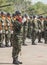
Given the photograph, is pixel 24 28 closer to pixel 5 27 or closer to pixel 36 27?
pixel 36 27

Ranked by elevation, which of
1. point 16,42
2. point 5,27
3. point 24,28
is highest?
point 5,27

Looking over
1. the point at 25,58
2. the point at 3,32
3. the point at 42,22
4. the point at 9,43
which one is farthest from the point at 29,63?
the point at 42,22

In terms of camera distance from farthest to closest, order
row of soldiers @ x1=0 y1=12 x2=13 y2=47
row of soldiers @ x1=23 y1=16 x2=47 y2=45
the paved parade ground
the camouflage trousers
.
Answer: row of soldiers @ x1=23 y1=16 x2=47 y2=45 < row of soldiers @ x1=0 y1=12 x2=13 y2=47 < the paved parade ground < the camouflage trousers

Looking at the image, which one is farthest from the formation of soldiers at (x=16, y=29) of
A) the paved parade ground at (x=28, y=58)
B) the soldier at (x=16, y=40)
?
the paved parade ground at (x=28, y=58)

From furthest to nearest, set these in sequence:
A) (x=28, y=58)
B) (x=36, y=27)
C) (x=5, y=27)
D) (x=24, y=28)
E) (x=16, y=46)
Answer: (x=36, y=27) < (x=24, y=28) < (x=5, y=27) < (x=28, y=58) < (x=16, y=46)

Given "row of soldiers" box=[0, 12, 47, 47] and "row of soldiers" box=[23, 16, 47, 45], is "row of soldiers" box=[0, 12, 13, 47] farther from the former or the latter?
"row of soldiers" box=[23, 16, 47, 45]

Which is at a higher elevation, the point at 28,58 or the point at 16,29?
the point at 16,29

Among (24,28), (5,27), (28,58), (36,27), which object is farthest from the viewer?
(36,27)

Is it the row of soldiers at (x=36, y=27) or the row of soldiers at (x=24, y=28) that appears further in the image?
the row of soldiers at (x=36, y=27)

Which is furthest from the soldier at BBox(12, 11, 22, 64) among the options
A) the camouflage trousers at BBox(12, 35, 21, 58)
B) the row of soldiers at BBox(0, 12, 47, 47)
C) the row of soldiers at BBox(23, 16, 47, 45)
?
the row of soldiers at BBox(23, 16, 47, 45)

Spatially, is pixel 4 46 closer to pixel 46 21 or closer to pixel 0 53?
pixel 0 53

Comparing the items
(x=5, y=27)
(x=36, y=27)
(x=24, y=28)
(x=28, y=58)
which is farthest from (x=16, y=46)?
(x=36, y=27)

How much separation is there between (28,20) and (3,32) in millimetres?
3390

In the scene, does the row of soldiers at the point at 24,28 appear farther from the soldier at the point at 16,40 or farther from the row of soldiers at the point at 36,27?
the soldier at the point at 16,40
